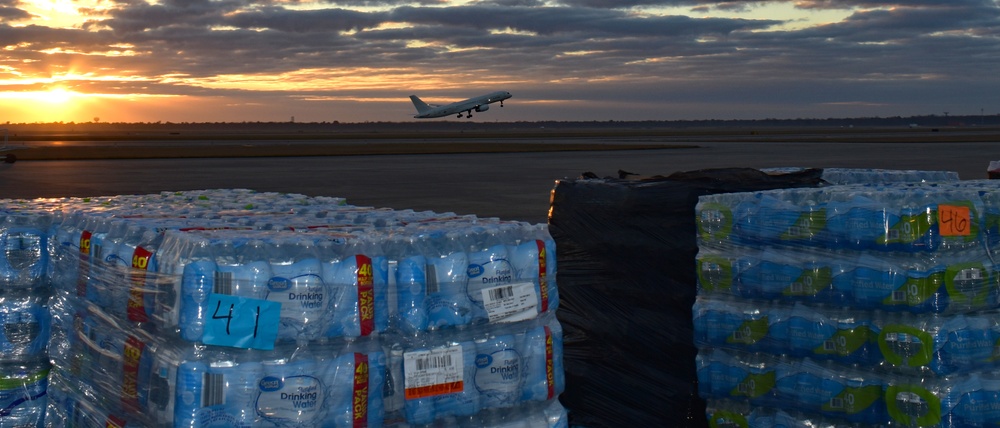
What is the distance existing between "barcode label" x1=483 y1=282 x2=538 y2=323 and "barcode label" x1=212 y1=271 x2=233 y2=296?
122cm

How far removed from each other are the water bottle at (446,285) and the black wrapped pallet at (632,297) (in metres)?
2.32

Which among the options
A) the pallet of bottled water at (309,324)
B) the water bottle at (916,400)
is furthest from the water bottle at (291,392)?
the water bottle at (916,400)

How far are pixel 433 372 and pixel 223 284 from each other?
104 cm

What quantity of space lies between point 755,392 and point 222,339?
364cm

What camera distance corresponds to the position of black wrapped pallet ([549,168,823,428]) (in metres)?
6.62

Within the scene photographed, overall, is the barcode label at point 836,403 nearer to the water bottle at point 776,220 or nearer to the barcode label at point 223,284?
the water bottle at point 776,220

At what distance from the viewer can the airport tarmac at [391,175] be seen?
79.4 feet

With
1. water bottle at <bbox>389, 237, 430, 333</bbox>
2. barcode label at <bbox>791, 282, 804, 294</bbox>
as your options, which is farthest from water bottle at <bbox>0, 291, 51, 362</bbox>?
barcode label at <bbox>791, 282, 804, 294</bbox>

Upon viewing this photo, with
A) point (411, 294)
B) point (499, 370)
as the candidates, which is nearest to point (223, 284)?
point (411, 294)

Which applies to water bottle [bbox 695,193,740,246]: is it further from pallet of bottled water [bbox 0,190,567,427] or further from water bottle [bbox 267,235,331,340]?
water bottle [bbox 267,235,331,340]

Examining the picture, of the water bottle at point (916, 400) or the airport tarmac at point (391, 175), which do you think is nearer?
the water bottle at point (916, 400)

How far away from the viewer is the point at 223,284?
4.10 meters

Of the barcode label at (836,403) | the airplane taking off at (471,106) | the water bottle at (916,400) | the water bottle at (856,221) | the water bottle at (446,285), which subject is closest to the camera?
the water bottle at (446,285)

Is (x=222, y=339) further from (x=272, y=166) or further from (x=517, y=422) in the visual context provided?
(x=272, y=166)
